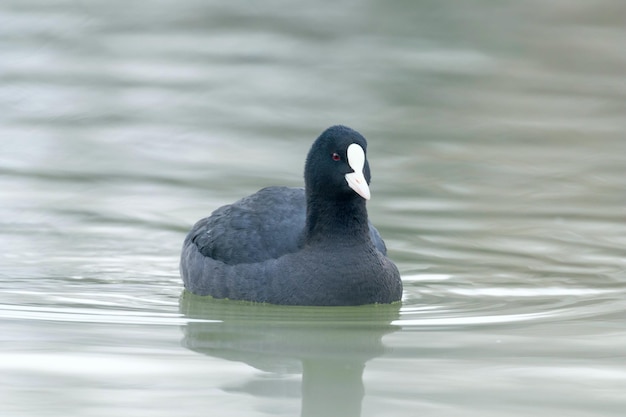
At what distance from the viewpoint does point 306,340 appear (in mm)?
6266

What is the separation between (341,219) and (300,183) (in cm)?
329

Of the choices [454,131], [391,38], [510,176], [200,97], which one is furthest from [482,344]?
[391,38]

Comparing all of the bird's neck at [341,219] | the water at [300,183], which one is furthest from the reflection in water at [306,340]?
the bird's neck at [341,219]

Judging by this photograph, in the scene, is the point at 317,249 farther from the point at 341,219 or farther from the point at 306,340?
the point at 306,340

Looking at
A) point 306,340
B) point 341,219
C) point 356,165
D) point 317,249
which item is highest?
point 356,165

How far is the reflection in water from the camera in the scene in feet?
17.3

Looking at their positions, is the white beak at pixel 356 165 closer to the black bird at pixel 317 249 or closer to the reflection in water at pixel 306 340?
the black bird at pixel 317 249

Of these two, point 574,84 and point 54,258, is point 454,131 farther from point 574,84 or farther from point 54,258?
point 54,258

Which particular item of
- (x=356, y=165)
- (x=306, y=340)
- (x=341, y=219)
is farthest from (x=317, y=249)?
(x=306, y=340)

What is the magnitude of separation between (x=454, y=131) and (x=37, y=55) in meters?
Result: 4.76

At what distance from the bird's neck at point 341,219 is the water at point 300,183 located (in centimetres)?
41

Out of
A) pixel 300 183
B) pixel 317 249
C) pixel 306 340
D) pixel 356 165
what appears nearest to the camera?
pixel 306 340

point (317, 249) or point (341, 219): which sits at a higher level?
point (341, 219)

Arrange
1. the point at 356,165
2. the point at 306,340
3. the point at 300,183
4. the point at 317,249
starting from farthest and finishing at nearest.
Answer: the point at 300,183, the point at 317,249, the point at 356,165, the point at 306,340
